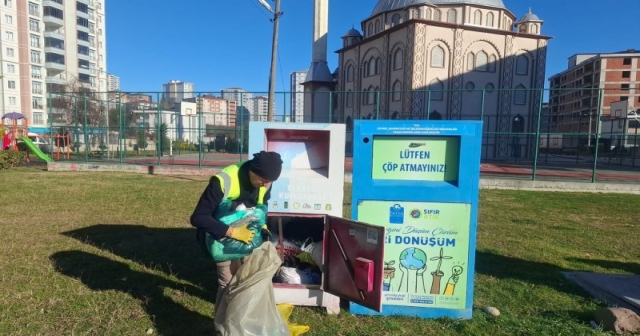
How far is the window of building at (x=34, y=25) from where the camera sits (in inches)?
2200

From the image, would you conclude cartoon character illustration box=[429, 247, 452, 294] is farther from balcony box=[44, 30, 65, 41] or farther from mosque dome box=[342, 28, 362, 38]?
balcony box=[44, 30, 65, 41]

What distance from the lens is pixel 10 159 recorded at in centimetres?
1662

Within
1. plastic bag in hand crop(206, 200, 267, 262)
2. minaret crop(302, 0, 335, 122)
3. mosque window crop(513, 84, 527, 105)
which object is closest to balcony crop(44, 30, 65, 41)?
minaret crop(302, 0, 335, 122)

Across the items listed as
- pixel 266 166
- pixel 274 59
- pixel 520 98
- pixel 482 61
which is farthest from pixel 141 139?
pixel 520 98

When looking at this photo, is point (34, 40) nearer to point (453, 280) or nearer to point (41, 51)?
point (41, 51)

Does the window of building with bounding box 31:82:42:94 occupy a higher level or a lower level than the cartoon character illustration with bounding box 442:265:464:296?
higher

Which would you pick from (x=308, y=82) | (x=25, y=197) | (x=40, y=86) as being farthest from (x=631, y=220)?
(x=40, y=86)

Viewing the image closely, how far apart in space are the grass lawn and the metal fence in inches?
191

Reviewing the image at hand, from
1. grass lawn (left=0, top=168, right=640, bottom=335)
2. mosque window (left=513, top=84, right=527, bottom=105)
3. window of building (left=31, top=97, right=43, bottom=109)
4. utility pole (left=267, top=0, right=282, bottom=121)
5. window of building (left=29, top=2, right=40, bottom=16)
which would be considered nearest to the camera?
grass lawn (left=0, top=168, right=640, bottom=335)

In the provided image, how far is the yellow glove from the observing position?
287 centimetres

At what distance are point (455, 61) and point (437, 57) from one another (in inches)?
65.0

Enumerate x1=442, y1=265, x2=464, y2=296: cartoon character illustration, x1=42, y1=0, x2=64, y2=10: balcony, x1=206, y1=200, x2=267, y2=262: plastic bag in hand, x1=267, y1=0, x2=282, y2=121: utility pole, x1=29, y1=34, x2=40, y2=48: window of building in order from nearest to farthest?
x1=206, y1=200, x2=267, y2=262: plastic bag in hand < x1=442, y1=265, x2=464, y2=296: cartoon character illustration < x1=267, y1=0, x2=282, y2=121: utility pole < x1=29, y1=34, x2=40, y2=48: window of building < x1=42, y1=0, x2=64, y2=10: balcony

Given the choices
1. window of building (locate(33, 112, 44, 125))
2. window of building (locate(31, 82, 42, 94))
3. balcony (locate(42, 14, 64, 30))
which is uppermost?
balcony (locate(42, 14, 64, 30))

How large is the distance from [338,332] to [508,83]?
41.6m
